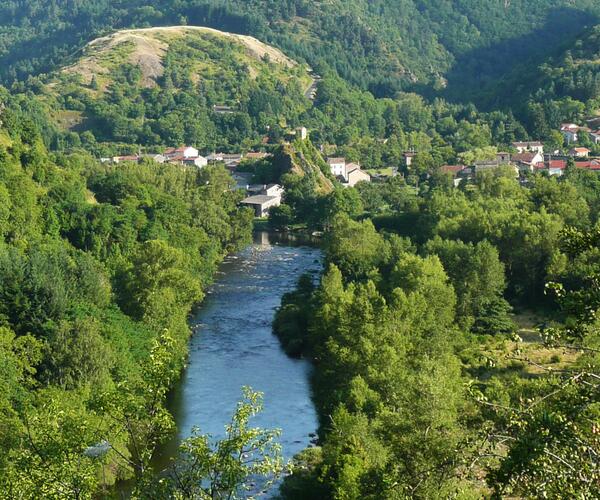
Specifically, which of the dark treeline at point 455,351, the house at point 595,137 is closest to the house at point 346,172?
the house at point 595,137

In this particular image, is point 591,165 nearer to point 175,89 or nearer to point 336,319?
point 336,319

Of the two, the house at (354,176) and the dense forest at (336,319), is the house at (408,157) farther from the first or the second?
the house at (354,176)

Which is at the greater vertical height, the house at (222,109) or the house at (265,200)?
the house at (222,109)

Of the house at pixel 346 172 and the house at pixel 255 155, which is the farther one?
the house at pixel 255 155

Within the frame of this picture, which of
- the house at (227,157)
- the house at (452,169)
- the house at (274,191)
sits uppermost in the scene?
the house at (452,169)

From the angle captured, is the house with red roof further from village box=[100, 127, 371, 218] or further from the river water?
the river water

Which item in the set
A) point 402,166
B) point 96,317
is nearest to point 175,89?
point 402,166

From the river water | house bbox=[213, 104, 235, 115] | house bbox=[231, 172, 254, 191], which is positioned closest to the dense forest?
the river water
